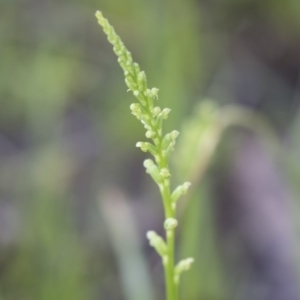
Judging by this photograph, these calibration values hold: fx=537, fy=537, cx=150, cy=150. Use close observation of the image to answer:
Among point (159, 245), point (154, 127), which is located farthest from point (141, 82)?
point (159, 245)

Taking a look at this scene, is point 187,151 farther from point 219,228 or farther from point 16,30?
point 16,30

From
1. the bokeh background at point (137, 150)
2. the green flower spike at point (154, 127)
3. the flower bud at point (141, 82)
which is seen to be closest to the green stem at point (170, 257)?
the green flower spike at point (154, 127)

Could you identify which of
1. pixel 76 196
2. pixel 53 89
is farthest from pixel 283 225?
pixel 53 89

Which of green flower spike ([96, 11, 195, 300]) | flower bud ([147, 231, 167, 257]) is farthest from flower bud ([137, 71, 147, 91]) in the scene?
flower bud ([147, 231, 167, 257])

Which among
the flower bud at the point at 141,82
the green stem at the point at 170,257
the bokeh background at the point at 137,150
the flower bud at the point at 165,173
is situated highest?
the bokeh background at the point at 137,150

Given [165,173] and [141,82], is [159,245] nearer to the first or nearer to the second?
[165,173]

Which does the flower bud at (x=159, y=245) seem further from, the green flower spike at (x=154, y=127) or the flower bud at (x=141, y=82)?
the flower bud at (x=141, y=82)

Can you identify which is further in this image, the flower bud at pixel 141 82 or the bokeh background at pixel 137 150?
the bokeh background at pixel 137 150

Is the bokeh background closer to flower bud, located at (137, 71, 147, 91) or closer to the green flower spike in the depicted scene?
the green flower spike
